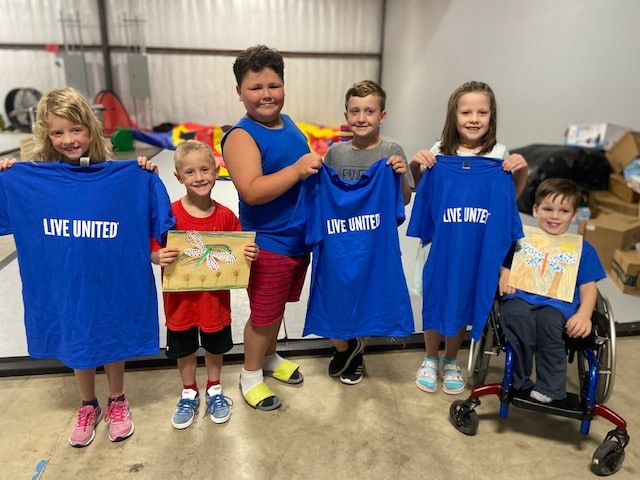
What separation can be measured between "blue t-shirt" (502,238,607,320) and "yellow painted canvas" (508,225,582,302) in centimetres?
2

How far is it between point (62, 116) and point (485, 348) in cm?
177

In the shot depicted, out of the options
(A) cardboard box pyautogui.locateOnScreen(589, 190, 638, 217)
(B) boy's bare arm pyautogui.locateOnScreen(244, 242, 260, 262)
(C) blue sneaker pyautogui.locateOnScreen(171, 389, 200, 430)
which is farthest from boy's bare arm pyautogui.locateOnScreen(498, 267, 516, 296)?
(A) cardboard box pyautogui.locateOnScreen(589, 190, 638, 217)

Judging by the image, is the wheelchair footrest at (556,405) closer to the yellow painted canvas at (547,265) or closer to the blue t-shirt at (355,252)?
the yellow painted canvas at (547,265)

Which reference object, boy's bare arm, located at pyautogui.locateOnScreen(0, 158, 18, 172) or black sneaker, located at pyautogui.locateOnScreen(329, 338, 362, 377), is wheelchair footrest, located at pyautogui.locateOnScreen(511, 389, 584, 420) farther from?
boy's bare arm, located at pyautogui.locateOnScreen(0, 158, 18, 172)

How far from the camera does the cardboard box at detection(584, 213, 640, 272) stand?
3.63 m

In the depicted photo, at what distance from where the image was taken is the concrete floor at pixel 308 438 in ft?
5.80

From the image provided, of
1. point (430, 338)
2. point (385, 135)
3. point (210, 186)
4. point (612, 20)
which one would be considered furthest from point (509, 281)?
point (385, 135)

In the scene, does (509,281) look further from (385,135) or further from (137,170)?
(385,135)

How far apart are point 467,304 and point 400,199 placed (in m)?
0.52

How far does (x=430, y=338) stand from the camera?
2.28 m

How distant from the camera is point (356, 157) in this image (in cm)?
203

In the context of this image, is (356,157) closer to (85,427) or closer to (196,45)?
(85,427)

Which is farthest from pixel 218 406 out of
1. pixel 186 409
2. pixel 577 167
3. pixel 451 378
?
pixel 577 167

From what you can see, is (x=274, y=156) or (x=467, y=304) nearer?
(x=274, y=156)
